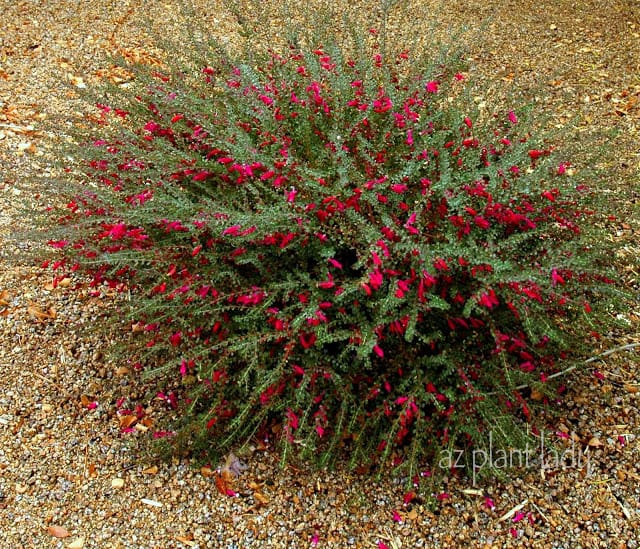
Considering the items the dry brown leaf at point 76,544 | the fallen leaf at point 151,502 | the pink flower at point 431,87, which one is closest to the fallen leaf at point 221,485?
the fallen leaf at point 151,502

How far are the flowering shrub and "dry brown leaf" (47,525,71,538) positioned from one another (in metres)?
0.50

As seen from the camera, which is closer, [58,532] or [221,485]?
[58,532]

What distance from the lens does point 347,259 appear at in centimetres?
223

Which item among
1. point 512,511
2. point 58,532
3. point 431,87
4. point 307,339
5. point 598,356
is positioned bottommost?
point 512,511

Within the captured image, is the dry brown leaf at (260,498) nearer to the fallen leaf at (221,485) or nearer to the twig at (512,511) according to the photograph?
the fallen leaf at (221,485)

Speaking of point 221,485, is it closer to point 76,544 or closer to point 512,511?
point 76,544

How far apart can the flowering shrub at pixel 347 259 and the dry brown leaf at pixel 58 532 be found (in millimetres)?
496

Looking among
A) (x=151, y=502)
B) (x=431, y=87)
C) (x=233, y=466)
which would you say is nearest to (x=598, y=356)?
(x=431, y=87)

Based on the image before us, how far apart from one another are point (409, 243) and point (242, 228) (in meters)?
0.49

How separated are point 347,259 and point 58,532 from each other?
4.40 feet

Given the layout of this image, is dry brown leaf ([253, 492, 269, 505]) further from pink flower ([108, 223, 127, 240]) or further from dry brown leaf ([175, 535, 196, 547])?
pink flower ([108, 223, 127, 240])

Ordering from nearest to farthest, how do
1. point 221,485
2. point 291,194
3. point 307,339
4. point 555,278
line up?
1. point 555,278
2. point 291,194
3. point 307,339
4. point 221,485

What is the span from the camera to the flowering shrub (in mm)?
2000

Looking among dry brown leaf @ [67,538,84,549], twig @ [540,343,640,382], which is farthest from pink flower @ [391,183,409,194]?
dry brown leaf @ [67,538,84,549]
